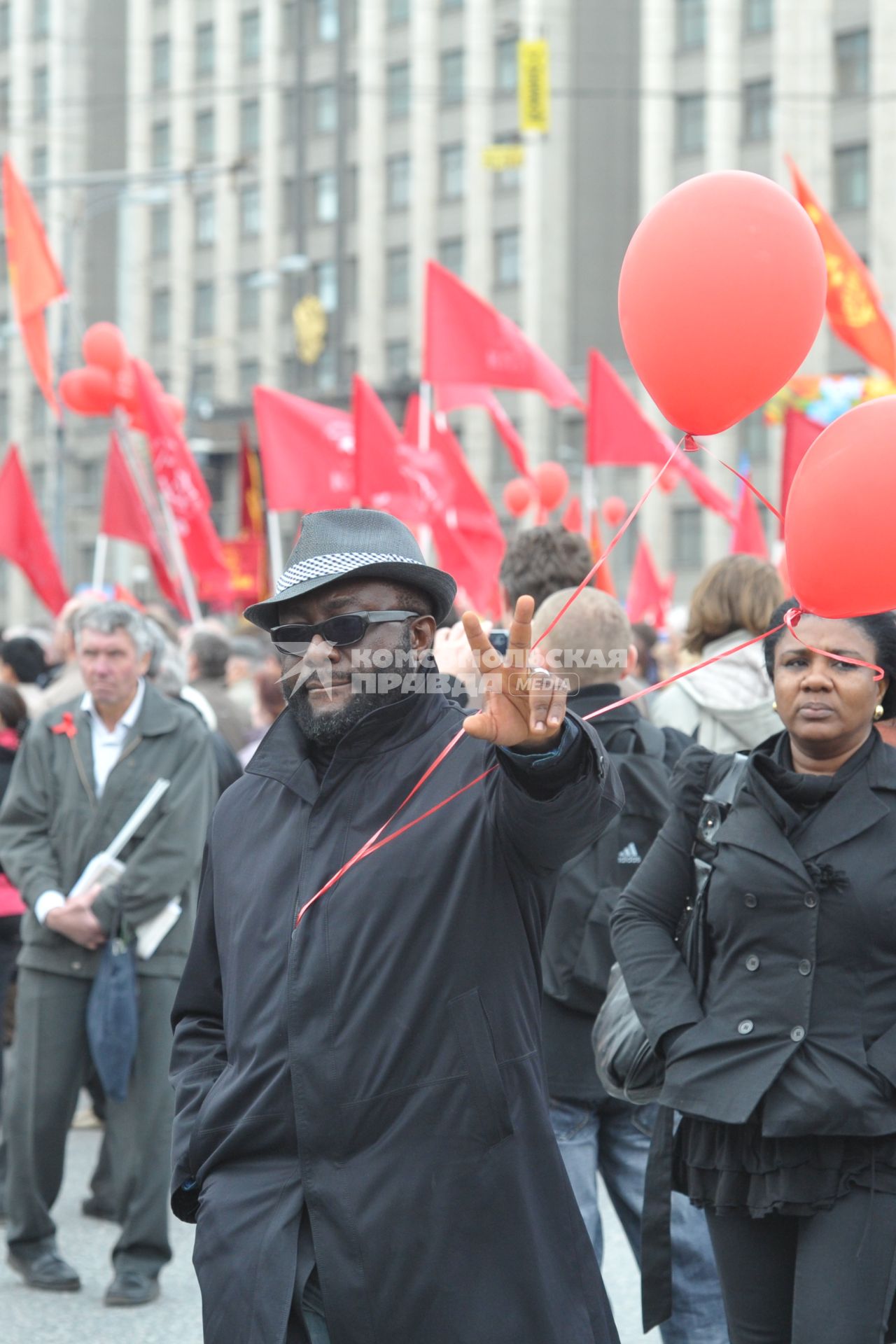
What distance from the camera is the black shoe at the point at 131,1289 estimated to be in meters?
5.24

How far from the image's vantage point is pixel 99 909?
5367mm

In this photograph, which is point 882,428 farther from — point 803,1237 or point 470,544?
point 470,544

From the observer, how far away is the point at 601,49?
5203 centimetres

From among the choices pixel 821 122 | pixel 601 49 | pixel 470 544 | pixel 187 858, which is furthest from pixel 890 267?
pixel 187 858

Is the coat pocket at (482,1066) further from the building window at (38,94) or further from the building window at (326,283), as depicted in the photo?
the building window at (38,94)

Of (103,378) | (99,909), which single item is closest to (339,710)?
(99,909)

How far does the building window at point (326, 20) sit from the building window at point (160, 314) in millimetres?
9734

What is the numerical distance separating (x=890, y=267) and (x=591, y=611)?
40508 mm

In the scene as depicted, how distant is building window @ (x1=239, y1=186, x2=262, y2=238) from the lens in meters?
57.7

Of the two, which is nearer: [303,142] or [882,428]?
[882,428]

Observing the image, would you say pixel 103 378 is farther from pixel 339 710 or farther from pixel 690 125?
pixel 690 125

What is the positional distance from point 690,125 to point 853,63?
490 centimetres

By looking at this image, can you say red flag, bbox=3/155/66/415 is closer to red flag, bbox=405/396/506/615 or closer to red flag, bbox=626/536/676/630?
red flag, bbox=405/396/506/615

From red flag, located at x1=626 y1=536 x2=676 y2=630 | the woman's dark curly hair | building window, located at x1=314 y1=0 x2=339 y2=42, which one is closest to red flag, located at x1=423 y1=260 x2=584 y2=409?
red flag, located at x1=626 y1=536 x2=676 y2=630
